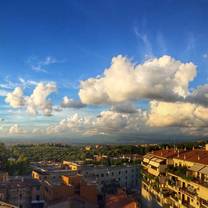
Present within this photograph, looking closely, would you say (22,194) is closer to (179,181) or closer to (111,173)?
(179,181)

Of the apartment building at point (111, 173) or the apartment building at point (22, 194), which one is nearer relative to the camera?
the apartment building at point (22, 194)

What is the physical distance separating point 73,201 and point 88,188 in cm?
742

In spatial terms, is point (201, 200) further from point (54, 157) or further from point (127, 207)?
point (54, 157)

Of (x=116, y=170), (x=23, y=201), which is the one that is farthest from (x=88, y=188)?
(x=116, y=170)

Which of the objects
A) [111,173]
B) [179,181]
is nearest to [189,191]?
[179,181]

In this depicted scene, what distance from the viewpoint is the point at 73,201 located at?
46.8 m

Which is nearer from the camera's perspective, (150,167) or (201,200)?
(201,200)

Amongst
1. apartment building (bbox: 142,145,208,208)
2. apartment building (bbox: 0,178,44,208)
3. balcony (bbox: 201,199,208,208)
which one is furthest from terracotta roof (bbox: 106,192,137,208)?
balcony (bbox: 201,199,208,208)

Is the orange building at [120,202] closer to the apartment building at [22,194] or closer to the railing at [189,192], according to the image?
the railing at [189,192]

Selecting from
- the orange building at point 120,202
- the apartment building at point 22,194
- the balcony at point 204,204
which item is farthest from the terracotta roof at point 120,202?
the balcony at point 204,204

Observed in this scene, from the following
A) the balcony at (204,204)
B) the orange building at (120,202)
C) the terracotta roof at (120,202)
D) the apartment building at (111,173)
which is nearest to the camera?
the balcony at (204,204)

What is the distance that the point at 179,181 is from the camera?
47.9m

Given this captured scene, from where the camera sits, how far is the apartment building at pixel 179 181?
41.4m

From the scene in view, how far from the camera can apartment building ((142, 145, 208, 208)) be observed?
136 ft
